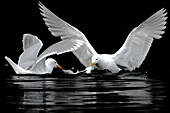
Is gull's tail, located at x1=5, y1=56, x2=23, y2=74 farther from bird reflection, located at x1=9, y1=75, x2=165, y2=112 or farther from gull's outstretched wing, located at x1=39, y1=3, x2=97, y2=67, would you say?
gull's outstretched wing, located at x1=39, y1=3, x2=97, y2=67

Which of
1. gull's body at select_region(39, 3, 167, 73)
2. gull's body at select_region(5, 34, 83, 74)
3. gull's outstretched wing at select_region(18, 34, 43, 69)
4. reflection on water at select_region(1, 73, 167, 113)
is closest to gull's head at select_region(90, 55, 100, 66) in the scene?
gull's body at select_region(39, 3, 167, 73)

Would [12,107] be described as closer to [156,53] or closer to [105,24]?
[156,53]

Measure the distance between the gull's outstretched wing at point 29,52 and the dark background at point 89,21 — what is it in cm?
539

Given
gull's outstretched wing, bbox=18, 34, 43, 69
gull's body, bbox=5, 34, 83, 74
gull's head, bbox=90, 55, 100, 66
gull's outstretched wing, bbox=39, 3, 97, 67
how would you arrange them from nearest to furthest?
gull's body, bbox=5, 34, 83, 74 < gull's head, bbox=90, 55, 100, 66 < gull's outstretched wing, bbox=18, 34, 43, 69 < gull's outstretched wing, bbox=39, 3, 97, 67

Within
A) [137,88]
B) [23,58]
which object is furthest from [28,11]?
[137,88]

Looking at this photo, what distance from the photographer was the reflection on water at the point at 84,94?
6676 mm

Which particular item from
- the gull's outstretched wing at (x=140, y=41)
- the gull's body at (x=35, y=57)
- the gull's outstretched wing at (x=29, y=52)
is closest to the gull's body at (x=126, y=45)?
the gull's outstretched wing at (x=140, y=41)

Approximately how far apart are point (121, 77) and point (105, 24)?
1036 centimetres

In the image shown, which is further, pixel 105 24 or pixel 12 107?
pixel 105 24

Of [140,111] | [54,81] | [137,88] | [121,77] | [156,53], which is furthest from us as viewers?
[156,53]

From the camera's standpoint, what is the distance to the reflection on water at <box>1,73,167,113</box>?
6676mm

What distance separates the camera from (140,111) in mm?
6266

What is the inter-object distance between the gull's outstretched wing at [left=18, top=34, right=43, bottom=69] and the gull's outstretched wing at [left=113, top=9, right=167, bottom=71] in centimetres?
239

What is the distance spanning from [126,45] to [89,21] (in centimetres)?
956
